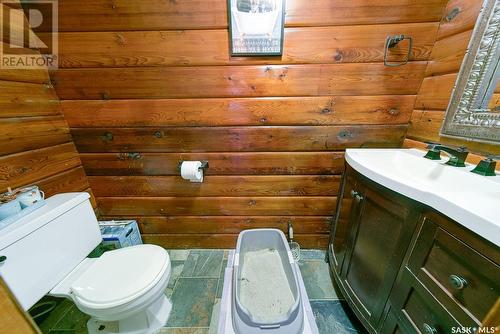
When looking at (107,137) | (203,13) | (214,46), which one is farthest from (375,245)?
(107,137)

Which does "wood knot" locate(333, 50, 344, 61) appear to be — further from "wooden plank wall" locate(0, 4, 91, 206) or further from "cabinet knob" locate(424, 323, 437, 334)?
"wooden plank wall" locate(0, 4, 91, 206)

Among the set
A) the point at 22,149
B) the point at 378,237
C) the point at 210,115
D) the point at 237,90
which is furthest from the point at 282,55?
the point at 22,149

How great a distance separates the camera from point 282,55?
1.10 m

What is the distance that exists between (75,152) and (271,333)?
1.68 meters

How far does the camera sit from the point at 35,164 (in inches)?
42.1

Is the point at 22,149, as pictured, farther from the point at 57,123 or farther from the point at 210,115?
the point at 210,115

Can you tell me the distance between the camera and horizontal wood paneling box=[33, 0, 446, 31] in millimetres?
1009

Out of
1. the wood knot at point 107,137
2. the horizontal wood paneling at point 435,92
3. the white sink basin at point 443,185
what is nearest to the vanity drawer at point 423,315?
the white sink basin at point 443,185

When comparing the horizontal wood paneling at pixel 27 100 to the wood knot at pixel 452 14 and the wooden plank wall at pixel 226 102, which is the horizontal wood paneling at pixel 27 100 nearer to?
the wooden plank wall at pixel 226 102

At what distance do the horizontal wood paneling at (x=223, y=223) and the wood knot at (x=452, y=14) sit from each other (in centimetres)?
138

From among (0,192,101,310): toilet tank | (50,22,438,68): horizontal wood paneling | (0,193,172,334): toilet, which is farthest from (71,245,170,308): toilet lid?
(50,22,438,68): horizontal wood paneling

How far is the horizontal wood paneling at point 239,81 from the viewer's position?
1119mm

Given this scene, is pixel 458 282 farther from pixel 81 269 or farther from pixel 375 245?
pixel 81 269

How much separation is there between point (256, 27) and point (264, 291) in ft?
5.28
